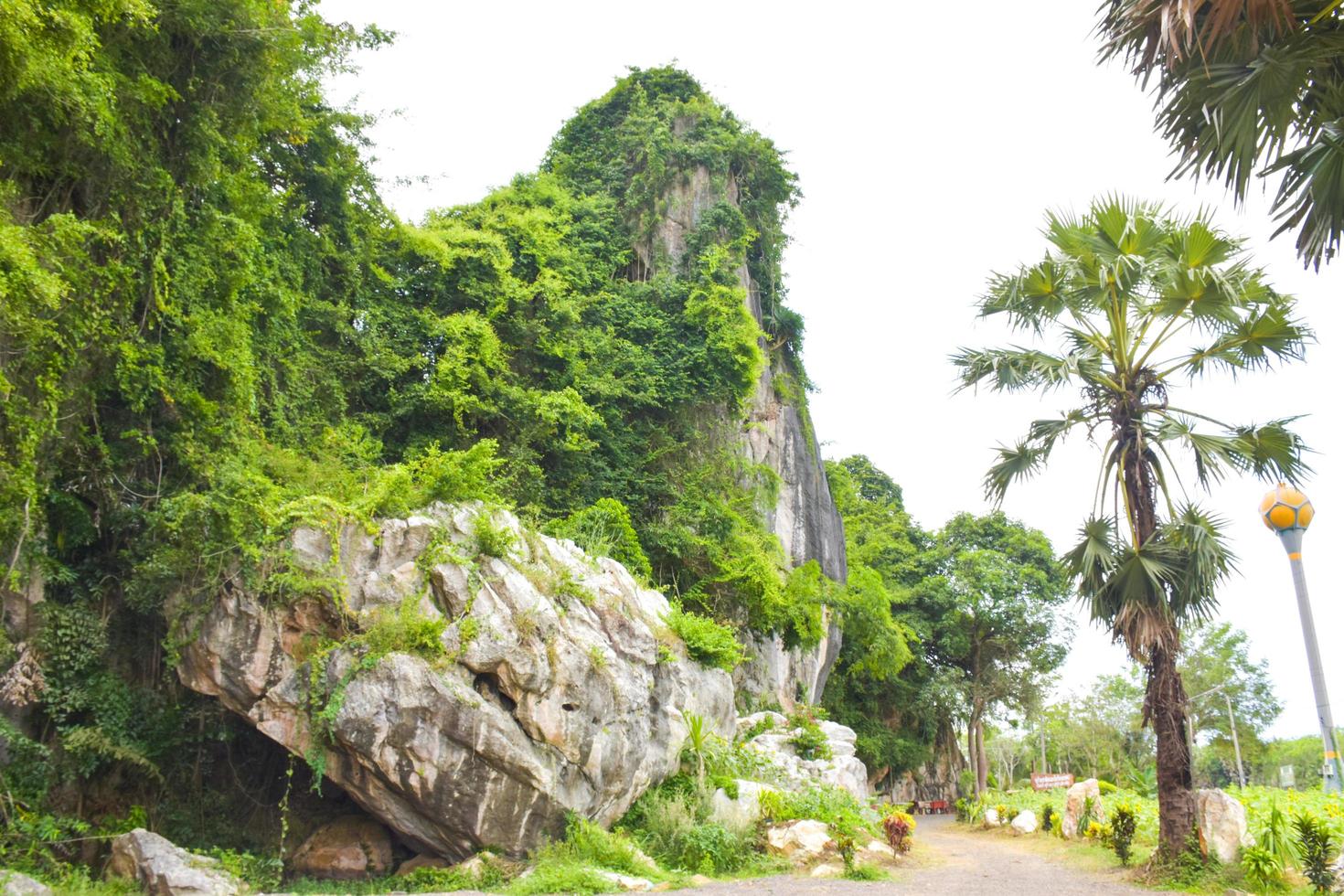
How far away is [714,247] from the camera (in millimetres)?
22203

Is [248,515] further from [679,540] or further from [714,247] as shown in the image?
[714,247]

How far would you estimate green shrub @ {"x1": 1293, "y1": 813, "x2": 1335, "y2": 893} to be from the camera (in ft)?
28.8

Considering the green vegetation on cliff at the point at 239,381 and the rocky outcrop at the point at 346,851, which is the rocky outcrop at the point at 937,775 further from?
the rocky outcrop at the point at 346,851

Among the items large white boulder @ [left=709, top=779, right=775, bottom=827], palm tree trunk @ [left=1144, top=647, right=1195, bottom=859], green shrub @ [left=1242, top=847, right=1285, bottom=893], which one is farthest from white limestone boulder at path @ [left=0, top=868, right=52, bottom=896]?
green shrub @ [left=1242, top=847, right=1285, bottom=893]

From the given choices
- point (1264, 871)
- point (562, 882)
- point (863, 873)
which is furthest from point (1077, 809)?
point (562, 882)

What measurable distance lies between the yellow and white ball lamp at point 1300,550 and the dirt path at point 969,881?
9.30ft

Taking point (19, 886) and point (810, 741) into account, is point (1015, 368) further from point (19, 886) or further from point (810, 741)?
point (19, 886)

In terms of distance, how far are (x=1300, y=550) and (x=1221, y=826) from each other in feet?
11.6

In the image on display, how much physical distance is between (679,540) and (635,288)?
7.20 metres

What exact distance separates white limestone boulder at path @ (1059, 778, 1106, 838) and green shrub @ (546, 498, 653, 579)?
945 centimetres

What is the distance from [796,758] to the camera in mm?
16000

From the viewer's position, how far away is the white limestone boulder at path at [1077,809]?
15719 millimetres

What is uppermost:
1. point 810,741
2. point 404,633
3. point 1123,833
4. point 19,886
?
point 404,633

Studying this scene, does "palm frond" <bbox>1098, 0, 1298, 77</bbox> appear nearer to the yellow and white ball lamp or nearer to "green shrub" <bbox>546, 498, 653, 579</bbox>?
the yellow and white ball lamp
